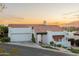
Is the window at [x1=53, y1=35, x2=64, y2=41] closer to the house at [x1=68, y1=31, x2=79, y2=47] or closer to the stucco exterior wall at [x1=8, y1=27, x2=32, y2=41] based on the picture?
the house at [x1=68, y1=31, x2=79, y2=47]

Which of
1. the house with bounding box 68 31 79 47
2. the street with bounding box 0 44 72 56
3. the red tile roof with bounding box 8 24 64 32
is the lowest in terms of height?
the street with bounding box 0 44 72 56

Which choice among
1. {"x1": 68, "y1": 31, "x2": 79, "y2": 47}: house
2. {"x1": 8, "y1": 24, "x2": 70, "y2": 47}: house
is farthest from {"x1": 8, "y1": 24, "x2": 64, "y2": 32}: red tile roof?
{"x1": 68, "y1": 31, "x2": 79, "y2": 47}: house

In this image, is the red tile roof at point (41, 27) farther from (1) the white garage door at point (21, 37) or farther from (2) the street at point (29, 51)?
(2) the street at point (29, 51)

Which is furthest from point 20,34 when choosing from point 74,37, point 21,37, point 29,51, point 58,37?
point 74,37

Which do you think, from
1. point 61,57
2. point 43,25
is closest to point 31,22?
point 43,25

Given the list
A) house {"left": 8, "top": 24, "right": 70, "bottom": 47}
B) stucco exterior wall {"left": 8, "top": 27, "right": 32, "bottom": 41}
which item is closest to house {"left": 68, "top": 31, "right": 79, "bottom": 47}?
house {"left": 8, "top": 24, "right": 70, "bottom": 47}

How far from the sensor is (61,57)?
214 inches

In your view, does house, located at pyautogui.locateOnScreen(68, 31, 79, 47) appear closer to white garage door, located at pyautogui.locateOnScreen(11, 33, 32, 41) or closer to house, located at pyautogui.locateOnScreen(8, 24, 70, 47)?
house, located at pyautogui.locateOnScreen(8, 24, 70, 47)

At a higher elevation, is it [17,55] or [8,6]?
[8,6]

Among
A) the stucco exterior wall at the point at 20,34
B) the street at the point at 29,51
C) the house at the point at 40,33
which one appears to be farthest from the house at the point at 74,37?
the stucco exterior wall at the point at 20,34

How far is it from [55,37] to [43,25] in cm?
18

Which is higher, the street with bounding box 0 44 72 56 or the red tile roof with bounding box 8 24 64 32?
the red tile roof with bounding box 8 24 64 32

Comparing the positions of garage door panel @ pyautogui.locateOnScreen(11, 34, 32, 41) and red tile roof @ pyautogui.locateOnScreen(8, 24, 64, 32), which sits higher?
red tile roof @ pyautogui.locateOnScreen(8, 24, 64, 32)

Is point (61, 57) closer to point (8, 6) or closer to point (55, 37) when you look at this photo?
point (55, 37)
